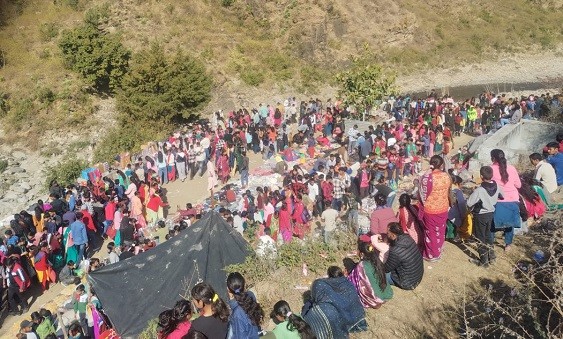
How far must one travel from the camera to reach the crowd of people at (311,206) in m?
5.23

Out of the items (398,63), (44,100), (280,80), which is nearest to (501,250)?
(44,100)

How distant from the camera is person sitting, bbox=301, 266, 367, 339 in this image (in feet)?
16.2

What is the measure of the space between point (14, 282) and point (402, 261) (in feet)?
24.0

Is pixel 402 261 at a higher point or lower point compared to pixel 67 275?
higher

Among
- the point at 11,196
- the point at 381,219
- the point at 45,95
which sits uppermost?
the point at 381,219

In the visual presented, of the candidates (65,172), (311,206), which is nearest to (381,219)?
(311,206)

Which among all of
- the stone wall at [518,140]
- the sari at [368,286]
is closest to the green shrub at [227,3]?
the stone wall at [518,140]

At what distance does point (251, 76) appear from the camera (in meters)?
28.1

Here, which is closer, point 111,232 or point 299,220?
point 299,220

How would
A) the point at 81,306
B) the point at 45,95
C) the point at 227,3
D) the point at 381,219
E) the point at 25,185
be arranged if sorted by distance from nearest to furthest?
the point at 381,219 < the point at 81,306 < the point at 25,185 < the point at 45,95 < the point at 227,3

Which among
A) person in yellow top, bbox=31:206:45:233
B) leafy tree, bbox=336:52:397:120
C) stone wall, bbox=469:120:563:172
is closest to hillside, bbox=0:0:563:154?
leafy tree, bbox=336:52:397:120

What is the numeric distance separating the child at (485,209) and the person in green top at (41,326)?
6481 millimetres

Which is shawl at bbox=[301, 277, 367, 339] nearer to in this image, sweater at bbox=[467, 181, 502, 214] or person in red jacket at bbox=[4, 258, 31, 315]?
sweater at bbox=[467, 181, 502, 214]

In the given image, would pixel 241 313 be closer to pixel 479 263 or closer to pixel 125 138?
pixel 479 263
